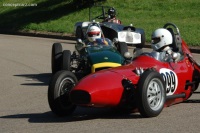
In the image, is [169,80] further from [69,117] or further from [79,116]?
[69,117]

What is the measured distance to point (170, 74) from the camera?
33.4 feet

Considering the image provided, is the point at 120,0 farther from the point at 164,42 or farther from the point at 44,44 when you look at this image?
the point at 164,42

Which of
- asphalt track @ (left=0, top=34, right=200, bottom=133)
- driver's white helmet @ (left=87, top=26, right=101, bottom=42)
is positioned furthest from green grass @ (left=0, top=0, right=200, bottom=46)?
asphalt track @ (left=0, top=34, right=200, bottom=133)

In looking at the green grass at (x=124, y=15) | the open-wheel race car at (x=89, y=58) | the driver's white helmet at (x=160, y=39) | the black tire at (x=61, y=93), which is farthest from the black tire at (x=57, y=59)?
the green grass at (x=124, y=15)

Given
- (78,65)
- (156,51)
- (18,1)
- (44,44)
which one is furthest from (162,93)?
(18,1)

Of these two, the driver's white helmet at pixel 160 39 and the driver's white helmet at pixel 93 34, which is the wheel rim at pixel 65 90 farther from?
the driver's white helmet at pixel 93 34

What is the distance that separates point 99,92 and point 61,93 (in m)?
0.87

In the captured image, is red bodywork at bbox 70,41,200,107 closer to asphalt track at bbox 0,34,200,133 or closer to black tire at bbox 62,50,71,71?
asphalt track at bbox 0,34,200,133

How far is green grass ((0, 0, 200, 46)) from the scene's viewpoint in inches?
1015

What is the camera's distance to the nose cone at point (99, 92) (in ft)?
29.7

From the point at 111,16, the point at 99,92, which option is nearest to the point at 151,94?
the point at 99,92

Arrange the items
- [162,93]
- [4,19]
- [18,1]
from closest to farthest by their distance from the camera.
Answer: [162,93] → [4,19] → [18,1]

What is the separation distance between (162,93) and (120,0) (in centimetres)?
2273

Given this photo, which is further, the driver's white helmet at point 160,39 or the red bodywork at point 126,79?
the driver's white helmet at point 160,39
